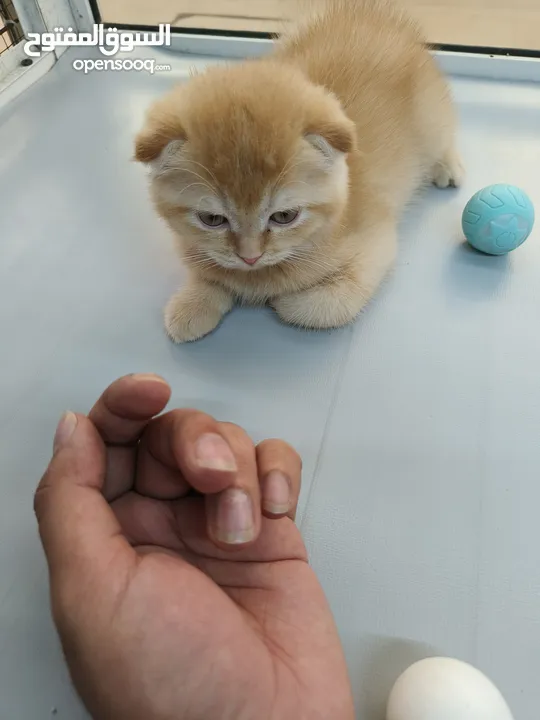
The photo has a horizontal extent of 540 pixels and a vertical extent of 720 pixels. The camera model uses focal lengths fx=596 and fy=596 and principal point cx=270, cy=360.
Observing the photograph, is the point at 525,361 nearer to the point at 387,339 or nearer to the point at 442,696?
the point at 387,339

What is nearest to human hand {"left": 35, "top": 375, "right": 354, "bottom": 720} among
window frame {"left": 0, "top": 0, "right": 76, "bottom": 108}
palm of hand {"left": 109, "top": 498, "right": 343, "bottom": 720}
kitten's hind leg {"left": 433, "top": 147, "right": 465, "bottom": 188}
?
palm of hand {"left": 109, "top": 498, "right": 343, "bottom": 720}

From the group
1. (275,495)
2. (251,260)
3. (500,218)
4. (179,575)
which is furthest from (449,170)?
(179,575)

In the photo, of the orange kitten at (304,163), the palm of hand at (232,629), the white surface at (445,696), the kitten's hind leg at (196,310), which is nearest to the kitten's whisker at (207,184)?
the orange kitten at (304,163)

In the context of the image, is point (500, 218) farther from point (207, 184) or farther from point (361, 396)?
point (207, 184)

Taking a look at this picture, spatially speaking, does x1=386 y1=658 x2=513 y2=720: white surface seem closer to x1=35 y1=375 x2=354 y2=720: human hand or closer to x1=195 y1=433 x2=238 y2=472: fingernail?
x1=35 y1=375 x2=354 y2=720: human hand

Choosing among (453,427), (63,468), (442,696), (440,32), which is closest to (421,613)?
(442,696)

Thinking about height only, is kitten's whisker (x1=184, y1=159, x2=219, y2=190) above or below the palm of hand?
above
